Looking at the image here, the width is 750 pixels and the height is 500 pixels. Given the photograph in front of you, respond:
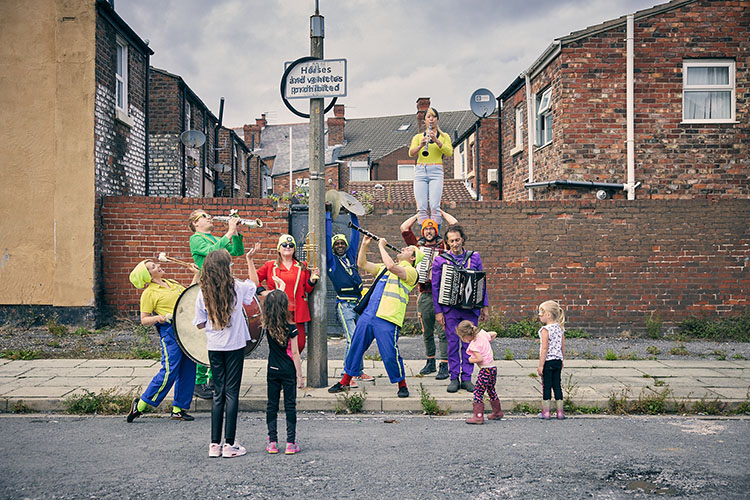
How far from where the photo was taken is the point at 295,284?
7.11 meters

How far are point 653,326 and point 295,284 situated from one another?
23.2 feet

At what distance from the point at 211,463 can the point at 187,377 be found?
1.58 metres

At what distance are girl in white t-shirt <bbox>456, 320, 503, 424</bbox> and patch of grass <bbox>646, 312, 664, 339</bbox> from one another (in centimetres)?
569

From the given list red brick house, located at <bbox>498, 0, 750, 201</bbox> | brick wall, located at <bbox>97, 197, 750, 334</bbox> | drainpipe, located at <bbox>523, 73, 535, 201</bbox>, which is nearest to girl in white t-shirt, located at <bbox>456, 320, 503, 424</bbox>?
brick wall, located at <bbox>97, 197, 750, 334</bbox>

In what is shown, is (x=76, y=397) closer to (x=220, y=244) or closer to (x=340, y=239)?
(x=220, y=244)

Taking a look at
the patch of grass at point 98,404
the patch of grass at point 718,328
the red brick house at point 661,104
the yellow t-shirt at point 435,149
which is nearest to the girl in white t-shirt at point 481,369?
the patch of grass at point 98,404

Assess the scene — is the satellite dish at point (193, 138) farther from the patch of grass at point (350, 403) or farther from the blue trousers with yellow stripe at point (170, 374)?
the patch of grass at point (350, 403)

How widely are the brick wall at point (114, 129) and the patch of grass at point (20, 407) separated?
5.54 m

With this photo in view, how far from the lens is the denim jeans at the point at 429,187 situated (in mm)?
9773

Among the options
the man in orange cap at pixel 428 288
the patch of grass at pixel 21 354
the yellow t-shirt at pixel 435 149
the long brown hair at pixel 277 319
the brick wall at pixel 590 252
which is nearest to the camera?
the long brown hair at pixel 277 319

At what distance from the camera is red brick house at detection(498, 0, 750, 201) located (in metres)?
13.1

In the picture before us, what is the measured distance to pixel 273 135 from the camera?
49938 mm

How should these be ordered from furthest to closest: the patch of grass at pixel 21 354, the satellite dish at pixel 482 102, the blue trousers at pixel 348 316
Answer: the satellite dish at pixel 482 102
the patch of grass at pixel 21 354
the blue trousers at pixel 348 316

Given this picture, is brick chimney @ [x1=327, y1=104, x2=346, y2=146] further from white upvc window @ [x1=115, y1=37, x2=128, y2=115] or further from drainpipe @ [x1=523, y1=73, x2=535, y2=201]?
white upvc window @ [x1=115, y1=37, x2=128, y2=115]
